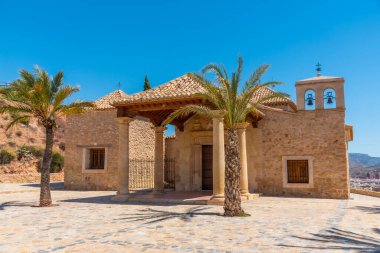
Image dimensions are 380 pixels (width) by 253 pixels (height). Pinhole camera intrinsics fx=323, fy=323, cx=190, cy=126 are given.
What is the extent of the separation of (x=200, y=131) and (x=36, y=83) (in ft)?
27.1

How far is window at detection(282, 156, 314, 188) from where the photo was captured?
15648mm

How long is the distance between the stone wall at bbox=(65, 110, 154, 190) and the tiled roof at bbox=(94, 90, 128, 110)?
1.52 ft

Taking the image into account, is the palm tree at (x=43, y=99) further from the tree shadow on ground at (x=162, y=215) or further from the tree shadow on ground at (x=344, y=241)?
the tree shadow on ground at (x=344, y=241)

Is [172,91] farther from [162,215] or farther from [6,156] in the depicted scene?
[6,156]

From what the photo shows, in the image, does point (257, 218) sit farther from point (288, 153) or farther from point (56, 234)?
point (288, 153)

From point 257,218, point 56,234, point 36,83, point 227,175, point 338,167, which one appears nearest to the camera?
point 56,234

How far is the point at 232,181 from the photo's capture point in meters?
9.66

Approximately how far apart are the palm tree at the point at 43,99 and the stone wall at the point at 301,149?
907 centimetres

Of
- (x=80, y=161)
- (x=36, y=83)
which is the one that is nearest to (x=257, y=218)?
(x=36, y=83)

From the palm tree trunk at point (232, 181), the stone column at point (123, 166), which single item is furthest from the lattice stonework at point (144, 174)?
the palm tree trunk at point (232, 181)

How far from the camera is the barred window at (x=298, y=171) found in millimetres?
15812

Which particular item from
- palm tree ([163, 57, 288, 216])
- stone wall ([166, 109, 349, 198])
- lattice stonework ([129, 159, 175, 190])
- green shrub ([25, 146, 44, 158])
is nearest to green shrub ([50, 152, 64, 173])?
green shrub ([25, 146, 44, 158])

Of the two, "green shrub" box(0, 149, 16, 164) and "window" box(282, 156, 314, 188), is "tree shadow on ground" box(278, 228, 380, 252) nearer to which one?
"window" box(282, 156, 314, 188)

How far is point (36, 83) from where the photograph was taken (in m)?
11.7
